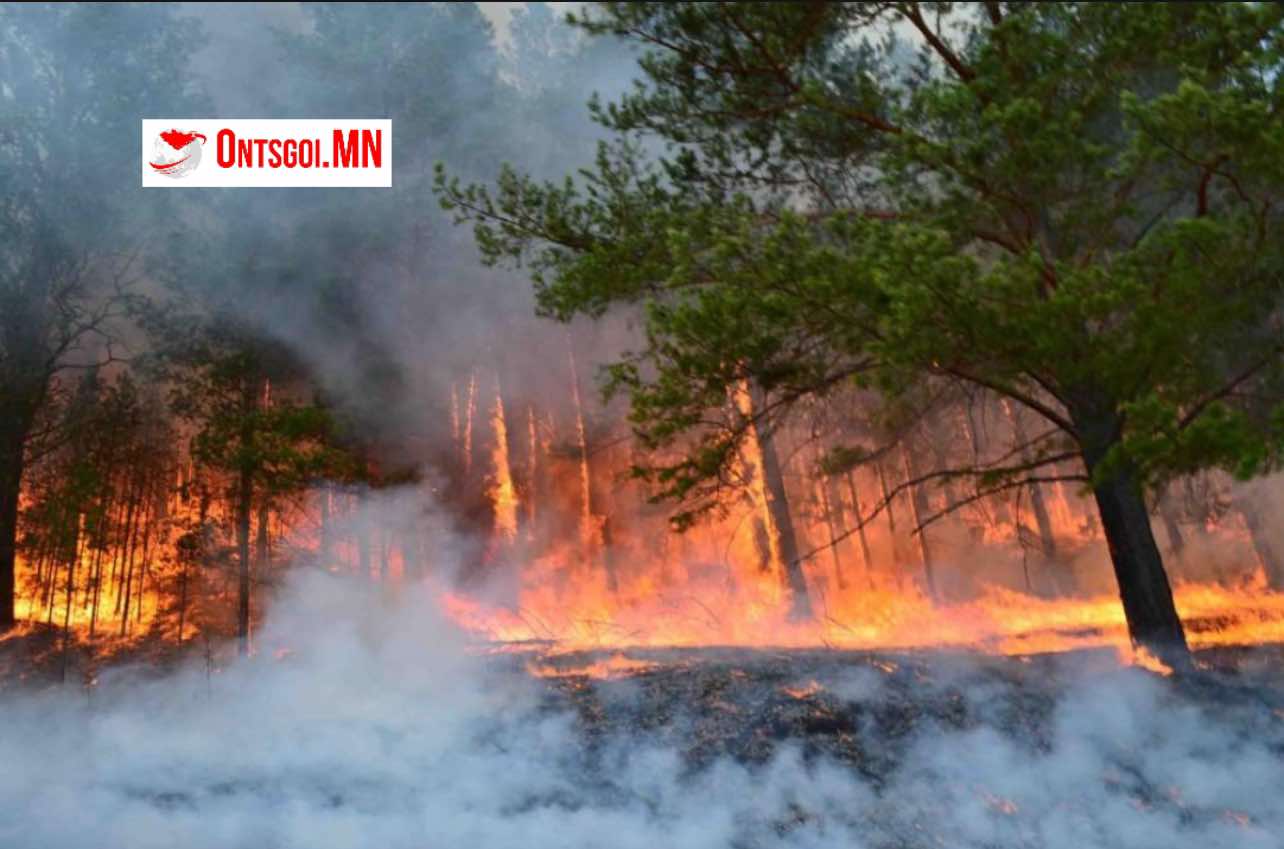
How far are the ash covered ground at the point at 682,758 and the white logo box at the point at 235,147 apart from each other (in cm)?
770

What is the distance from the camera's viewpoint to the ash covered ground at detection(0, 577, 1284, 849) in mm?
4941

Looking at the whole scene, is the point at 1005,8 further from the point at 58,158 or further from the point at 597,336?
the point at 597,336

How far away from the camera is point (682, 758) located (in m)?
5.86

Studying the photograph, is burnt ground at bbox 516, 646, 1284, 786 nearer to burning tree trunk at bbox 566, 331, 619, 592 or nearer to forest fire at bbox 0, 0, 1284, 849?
forest fire at bbox 0, 0, 1284, 849

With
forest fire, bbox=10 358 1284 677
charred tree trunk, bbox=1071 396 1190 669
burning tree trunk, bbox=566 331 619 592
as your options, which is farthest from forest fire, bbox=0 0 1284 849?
burning tree trunk, bbox=566 331 619 592

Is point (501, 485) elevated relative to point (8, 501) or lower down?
elevated

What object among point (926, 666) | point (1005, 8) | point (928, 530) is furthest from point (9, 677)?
point (928, 530)

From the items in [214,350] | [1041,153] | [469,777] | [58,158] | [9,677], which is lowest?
[469,777]

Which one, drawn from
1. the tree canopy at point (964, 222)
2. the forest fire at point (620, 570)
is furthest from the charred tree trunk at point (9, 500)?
the tree canopy at point (964, 222)

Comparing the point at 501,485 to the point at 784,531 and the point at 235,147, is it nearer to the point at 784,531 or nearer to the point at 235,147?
the point at 784,531

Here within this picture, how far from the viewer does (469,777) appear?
5.65m

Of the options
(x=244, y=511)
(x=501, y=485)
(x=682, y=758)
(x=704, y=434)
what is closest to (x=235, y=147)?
(x=244, y=511)

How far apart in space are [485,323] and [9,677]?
1333cm

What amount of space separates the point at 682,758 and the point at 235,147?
419 inches
